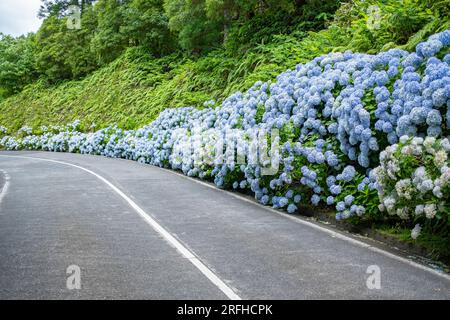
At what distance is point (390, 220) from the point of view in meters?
8.28

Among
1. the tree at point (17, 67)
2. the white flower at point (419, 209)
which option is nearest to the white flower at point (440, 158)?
the white flower at point (419, 209)

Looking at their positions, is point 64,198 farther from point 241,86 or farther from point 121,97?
point 121,97

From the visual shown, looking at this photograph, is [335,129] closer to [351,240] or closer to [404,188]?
[351,240]

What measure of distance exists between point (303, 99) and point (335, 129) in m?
1.47

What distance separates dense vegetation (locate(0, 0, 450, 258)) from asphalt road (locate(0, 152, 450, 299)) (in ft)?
2.70

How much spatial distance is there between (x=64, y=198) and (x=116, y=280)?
278 inches

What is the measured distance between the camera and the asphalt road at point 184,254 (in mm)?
5648

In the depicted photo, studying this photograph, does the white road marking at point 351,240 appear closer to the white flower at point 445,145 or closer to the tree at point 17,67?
the white flower at point 445,145

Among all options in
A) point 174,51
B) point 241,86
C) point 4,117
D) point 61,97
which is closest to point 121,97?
point 174,51

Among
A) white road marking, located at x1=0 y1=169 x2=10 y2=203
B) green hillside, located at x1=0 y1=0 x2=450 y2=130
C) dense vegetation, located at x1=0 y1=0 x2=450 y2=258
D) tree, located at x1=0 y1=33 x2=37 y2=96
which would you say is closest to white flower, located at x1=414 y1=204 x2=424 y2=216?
dense vegetation, located at x1=0 y1=0 x2=450 y2=258

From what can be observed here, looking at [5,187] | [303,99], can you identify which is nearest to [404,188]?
[303,99]

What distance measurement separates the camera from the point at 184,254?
23.9 feet

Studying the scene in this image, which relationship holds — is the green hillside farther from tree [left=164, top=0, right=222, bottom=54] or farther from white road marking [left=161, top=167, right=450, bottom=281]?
white road marking [left=161, top=167, right=450, bottom=281]

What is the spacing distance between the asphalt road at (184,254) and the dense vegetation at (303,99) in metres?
0.82
